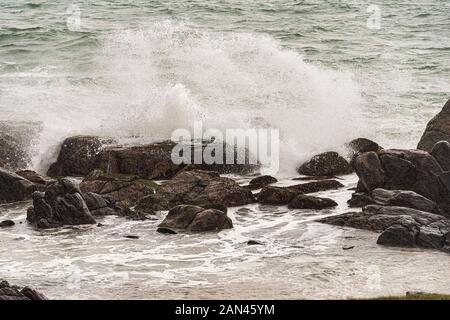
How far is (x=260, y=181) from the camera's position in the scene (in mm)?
17984

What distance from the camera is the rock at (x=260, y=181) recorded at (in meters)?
17.7

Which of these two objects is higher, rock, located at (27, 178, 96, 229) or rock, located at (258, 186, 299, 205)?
rock, located at (27, 178, 96, 229)

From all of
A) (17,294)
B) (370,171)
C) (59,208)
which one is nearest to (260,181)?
(370,171)

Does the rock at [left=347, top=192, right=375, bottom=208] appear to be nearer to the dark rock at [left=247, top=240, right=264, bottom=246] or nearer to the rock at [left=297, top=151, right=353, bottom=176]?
the rock at [left=297, top=151, right=353, bottom=176]

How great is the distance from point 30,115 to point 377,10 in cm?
2638

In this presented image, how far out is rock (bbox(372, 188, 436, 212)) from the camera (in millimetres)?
14477

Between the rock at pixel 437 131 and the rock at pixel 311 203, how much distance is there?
3228 mm

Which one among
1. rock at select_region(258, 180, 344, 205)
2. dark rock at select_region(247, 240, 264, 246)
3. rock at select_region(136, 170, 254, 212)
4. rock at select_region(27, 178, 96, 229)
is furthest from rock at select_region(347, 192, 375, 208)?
rock at select_region(27, 178, 96, 229)

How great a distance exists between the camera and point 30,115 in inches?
939

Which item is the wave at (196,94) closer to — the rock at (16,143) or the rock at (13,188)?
the rock at (16,143)

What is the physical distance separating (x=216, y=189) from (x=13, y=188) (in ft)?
14.5

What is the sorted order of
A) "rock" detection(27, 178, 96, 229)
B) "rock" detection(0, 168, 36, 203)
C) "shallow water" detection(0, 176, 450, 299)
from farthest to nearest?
"rock" detection(0, 168, 36, 203) < "rock" detection(27, 178, 96, 229) < "shallow water" detection(0, 176, 450, 299)

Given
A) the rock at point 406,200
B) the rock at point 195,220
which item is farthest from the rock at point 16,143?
the rock at point 406,200

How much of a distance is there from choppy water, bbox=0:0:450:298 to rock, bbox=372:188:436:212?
127cm
